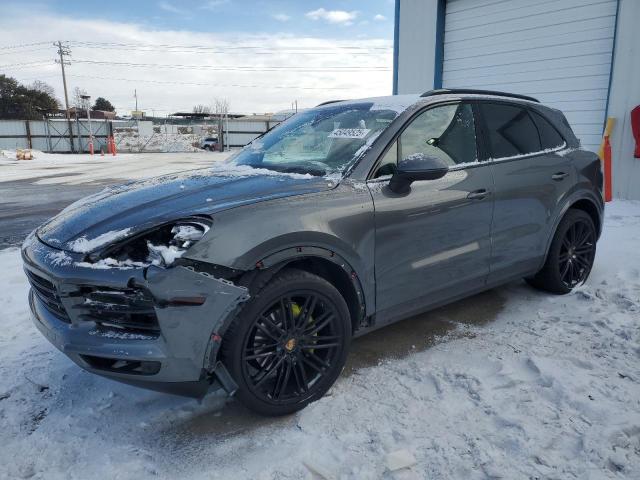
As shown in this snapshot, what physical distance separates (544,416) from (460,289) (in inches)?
42.9

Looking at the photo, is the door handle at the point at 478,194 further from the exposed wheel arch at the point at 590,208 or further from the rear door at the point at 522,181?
the exposed wheel arch at the point at 590,208

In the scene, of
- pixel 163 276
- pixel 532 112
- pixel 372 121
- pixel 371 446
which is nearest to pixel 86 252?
pixel 163 276

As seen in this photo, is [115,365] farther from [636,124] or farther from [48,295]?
[636,124]

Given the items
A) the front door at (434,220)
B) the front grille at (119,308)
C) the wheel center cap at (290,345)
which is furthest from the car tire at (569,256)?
the front grille at (119,308)

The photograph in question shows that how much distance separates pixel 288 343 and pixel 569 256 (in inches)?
115

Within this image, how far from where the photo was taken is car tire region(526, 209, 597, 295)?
411 cm

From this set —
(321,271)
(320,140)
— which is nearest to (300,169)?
(320,140)

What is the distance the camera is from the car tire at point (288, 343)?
2.36 m

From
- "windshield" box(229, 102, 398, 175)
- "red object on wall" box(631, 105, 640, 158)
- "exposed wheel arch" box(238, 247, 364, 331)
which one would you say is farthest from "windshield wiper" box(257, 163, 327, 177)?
"red object on wall" box(631, 105, 640, 158)

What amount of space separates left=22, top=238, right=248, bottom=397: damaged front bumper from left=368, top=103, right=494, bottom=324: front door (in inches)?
41.4

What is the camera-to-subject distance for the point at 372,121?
3.21m

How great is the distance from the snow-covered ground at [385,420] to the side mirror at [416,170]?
118 centimetres

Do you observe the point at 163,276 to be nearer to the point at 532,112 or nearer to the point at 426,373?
the point at 426,373

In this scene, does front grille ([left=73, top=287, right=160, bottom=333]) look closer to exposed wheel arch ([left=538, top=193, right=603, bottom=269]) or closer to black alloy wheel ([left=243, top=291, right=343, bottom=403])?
black alloy wheel ([left=243, top=291, right=343, bottom=403])
